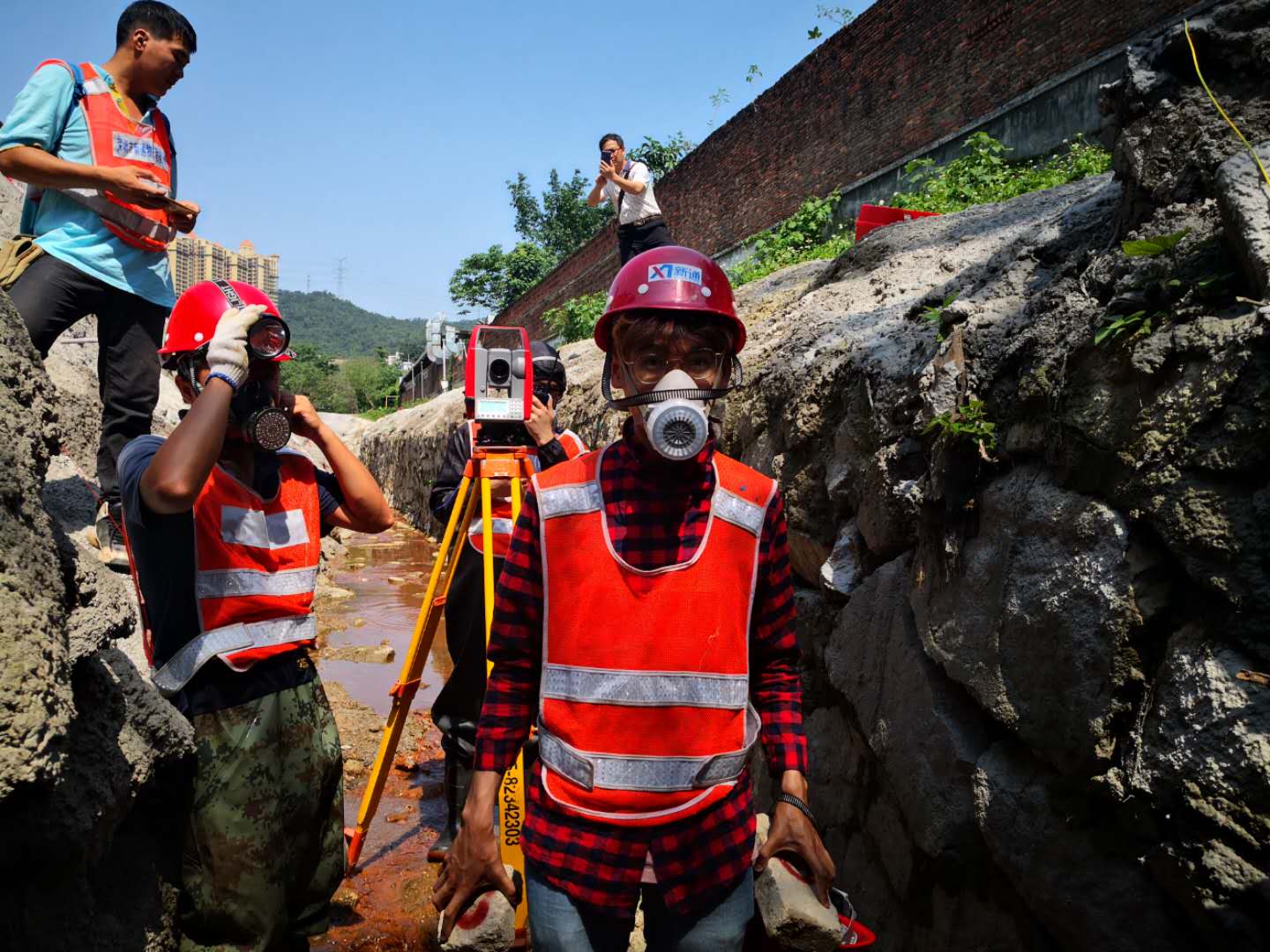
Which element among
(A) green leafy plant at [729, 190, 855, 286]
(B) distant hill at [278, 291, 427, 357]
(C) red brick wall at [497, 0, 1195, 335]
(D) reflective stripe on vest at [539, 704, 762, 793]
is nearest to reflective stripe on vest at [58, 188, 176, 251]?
(D) reflective stripe on vest at [539, 704, 762, 793]

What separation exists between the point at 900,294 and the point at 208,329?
287 cm

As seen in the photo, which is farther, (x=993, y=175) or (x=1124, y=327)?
(x=993, y=175)

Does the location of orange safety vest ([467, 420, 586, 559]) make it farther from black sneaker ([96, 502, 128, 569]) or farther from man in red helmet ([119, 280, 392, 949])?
black sneaker ([96, 502, 128, 569])

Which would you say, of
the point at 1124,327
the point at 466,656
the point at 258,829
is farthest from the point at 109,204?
the point at 1124,327

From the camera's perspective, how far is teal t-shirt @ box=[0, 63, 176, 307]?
2822 millimetres

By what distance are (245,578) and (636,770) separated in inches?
45.8

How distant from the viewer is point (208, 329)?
2084 millimetres

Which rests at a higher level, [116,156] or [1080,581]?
[116,156]

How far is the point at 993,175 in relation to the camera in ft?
23.6

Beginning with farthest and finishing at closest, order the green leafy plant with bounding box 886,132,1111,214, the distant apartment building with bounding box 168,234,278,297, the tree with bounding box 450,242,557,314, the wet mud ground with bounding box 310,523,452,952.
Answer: the distant apartment building with bounding box 168,234,278,297
the tree with bounding box 450,242,557,314
the green leafy plant with bounding box 886,132,1111,214
the wet mud ground with bounding box 310,523,452,952

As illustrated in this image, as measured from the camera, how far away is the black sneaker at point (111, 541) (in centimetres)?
329

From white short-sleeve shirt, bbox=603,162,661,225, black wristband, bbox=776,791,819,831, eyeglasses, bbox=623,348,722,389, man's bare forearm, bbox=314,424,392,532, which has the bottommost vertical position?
black wristband, bbox=776,791,819,831

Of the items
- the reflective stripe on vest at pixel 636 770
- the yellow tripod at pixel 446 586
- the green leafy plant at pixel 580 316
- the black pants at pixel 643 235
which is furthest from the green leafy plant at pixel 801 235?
the reflective stripe on vest at pixel 636 770

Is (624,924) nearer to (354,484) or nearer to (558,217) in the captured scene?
(354,484)
